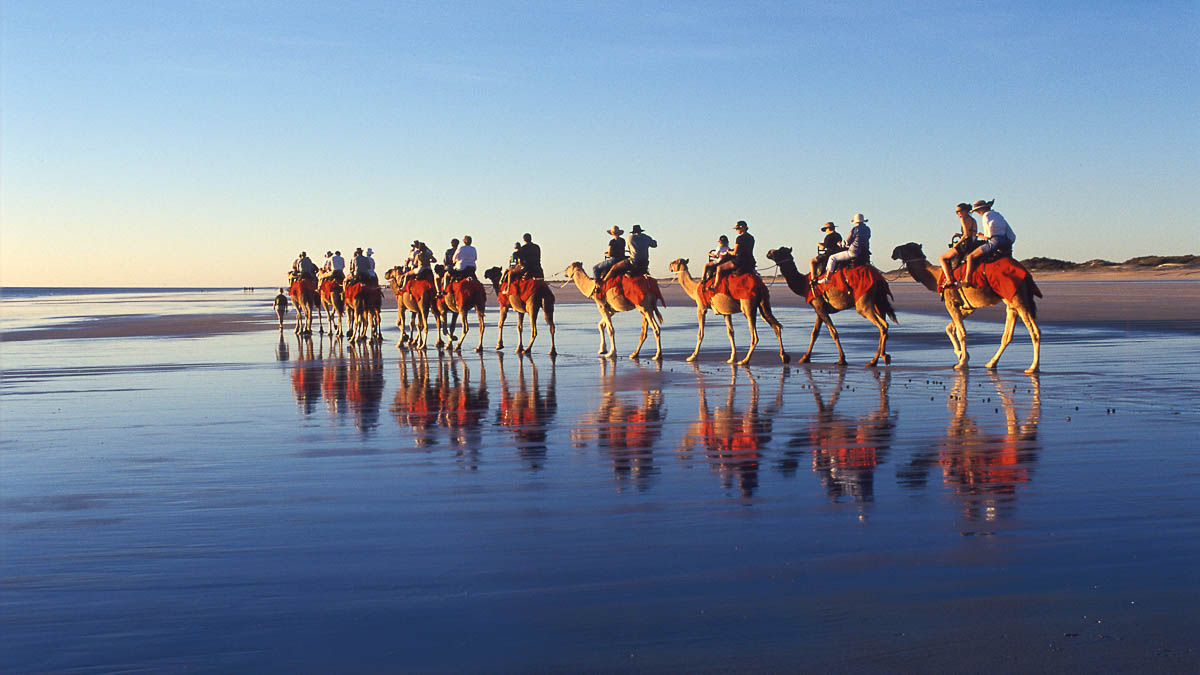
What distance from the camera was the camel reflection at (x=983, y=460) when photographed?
6.65m

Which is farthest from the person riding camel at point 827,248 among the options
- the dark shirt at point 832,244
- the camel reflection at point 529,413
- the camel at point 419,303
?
the camel at point 419,303

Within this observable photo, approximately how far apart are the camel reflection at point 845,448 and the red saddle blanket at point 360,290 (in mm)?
17855

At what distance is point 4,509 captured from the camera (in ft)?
22.5

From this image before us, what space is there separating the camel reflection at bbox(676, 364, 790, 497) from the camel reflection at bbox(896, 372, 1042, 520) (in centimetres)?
103

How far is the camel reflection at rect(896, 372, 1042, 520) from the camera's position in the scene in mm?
6652

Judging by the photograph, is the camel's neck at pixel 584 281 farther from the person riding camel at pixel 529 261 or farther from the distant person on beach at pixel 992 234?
the distant person on beach at pixel 992 234

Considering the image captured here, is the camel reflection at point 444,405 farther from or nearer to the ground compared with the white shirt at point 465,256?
nearer to the ground

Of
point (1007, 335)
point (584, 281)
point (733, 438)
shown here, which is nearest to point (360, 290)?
point (584, 281)

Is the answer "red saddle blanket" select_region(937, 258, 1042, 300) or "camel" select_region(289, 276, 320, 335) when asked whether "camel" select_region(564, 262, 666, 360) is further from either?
"camel" select_region(289, 276, 320, 335)

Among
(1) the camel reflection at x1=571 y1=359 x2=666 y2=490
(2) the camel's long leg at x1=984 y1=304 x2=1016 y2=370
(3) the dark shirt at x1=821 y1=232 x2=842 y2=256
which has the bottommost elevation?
(1) the camel reflection at x1=571 y1=359 x2=666 y2=490

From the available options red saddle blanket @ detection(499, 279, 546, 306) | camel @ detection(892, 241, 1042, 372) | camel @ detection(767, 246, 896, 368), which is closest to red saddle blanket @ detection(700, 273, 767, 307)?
camel @ detection(767, 246, 896, 368)

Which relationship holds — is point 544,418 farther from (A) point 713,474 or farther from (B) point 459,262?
(B) point 459,262

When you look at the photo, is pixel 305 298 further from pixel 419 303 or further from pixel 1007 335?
pixel 1007 335

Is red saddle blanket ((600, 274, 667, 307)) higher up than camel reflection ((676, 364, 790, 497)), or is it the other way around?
red saddle blanket ((600, 274, 667, 307))
